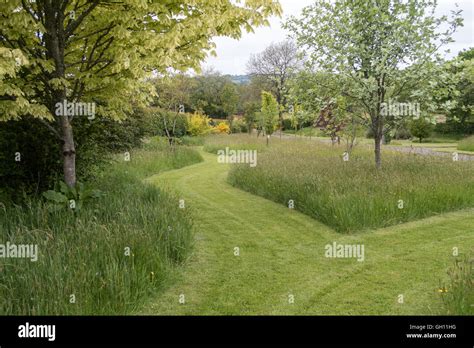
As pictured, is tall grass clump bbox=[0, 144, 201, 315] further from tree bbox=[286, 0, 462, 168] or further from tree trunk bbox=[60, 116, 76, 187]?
tree bbox=[286, 0, 462, 168]

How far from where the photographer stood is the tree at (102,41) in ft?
18.0

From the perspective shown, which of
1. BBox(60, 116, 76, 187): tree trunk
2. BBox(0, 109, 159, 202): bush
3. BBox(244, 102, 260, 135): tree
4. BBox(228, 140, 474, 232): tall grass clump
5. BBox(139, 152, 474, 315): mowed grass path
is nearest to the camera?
BBox(139, 152, 474, 315): mowed grass path

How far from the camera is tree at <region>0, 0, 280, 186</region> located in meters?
5.49

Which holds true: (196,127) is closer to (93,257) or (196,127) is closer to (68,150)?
(68,150)

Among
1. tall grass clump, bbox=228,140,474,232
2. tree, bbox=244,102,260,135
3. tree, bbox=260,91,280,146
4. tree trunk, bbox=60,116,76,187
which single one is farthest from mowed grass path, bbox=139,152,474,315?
tree, bbox=244,102,260,135

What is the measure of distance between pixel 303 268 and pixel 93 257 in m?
2.97

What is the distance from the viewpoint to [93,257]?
15.8 feet

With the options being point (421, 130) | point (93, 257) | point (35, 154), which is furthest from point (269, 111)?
→ point (93, 257)

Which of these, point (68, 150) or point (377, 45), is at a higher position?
point (377, 45)

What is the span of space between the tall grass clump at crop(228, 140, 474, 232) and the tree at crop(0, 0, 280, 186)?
3.90 metres

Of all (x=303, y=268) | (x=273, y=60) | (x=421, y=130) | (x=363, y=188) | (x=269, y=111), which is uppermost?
(x=273, y=60)

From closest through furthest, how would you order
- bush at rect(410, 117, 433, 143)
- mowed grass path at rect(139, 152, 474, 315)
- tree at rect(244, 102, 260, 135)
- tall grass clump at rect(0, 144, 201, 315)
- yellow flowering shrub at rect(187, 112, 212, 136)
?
tall grass clump at rect(0, 144, 201, 315), mowed grass path at rect(139, 152, 474, 315), yellow flowering shrub at rect(187, 112, 212, 136), bush at rect(410, 117, 433, 143), tree at rect(244, 102, 260, 135)

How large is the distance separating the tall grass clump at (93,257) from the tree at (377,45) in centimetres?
587
